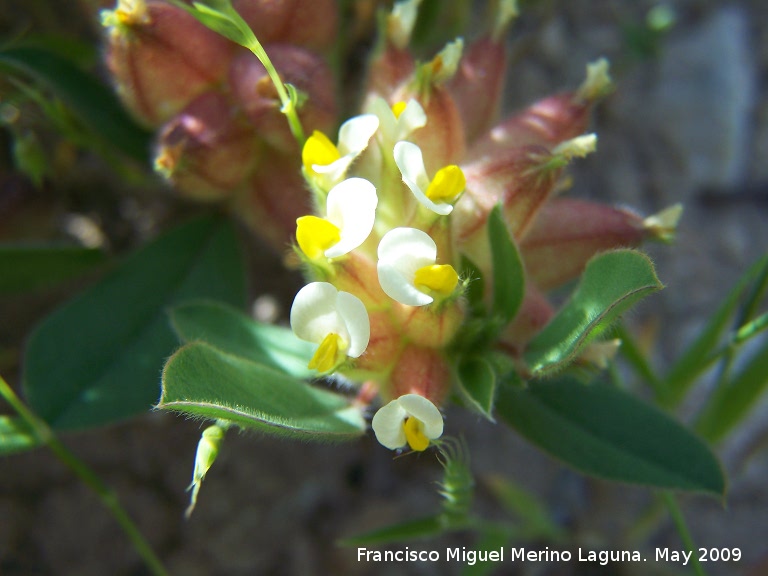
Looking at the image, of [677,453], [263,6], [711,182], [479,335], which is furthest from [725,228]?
[263,6]

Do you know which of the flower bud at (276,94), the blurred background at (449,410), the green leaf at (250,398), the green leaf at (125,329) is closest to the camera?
the green leaf at (250,398)

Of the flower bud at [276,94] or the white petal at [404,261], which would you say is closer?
the white petal at [404,261]

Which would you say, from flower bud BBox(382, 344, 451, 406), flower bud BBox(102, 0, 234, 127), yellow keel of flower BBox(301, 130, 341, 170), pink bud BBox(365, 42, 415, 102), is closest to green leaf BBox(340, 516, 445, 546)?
flower bud BBox(382, 344, 451, 406)

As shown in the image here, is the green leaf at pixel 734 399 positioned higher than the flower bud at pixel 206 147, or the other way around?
the flower bud at pixel 206 147

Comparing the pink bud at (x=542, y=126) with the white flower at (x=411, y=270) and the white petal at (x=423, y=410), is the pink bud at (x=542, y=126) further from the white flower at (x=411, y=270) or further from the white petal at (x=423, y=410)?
the white petal at (x=423, y=410)

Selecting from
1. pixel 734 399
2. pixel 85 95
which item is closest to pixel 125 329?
pixel 85 95

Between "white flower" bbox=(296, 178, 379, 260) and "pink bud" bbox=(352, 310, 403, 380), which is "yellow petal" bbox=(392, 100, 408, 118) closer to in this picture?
"white flower" bbox=(296, 178, 379, 260)

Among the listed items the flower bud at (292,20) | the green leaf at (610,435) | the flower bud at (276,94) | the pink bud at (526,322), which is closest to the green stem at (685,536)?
the green leaf at (610,435)
